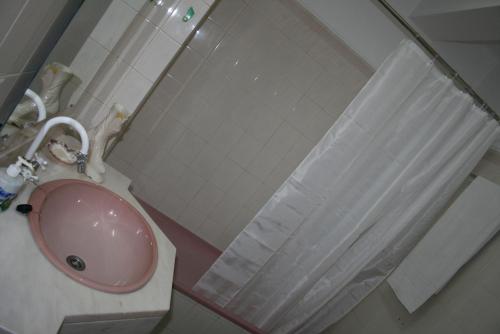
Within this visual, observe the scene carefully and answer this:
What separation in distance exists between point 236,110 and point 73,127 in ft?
3.80

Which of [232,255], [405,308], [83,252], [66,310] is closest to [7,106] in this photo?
[66,310]

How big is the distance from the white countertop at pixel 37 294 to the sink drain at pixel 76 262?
18cm

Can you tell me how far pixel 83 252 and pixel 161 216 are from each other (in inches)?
44.2

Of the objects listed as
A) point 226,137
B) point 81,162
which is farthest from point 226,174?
point 81,162

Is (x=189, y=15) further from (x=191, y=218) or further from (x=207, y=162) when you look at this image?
(x=191, y=218)

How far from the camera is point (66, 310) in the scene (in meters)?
0.72

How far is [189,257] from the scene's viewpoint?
204 centimetres

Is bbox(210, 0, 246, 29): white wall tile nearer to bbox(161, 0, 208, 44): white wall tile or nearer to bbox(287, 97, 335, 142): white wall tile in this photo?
bbox(161, 0, 208, 44): white wall tile

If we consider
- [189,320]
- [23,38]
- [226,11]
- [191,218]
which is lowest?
[189,320]

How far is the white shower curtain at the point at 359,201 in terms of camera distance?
4.87 ft

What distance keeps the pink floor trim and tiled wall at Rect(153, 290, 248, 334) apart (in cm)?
4

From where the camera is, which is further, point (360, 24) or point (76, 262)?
point (360, 24)

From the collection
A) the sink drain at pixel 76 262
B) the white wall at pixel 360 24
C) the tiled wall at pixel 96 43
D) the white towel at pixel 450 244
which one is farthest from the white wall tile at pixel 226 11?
the white towel at pixel 450 244

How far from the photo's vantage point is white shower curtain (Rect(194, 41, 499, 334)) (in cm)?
148
